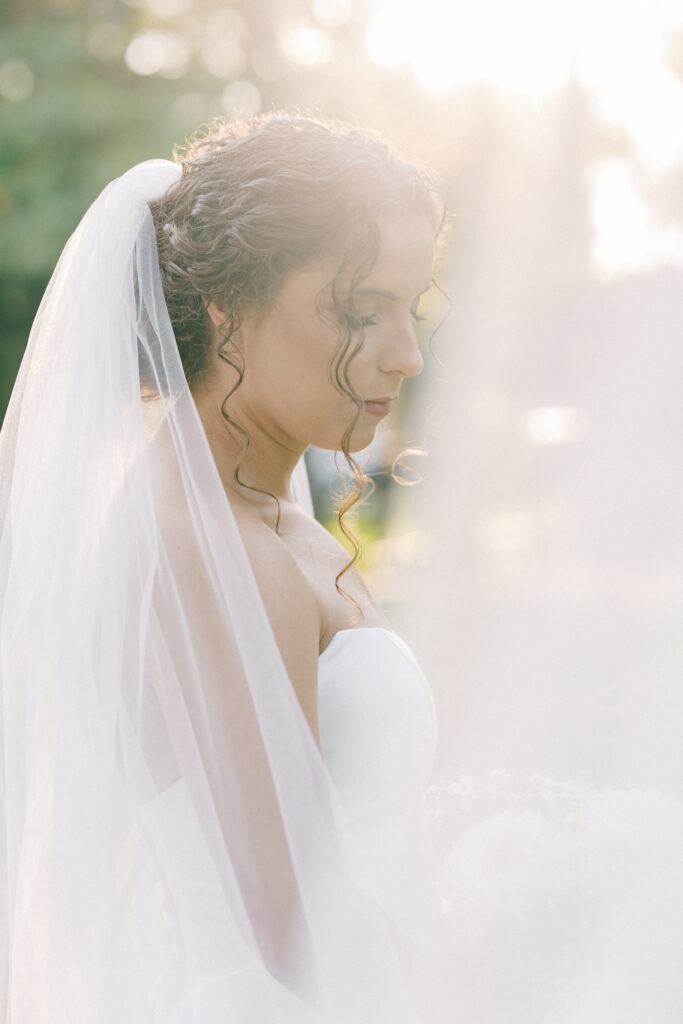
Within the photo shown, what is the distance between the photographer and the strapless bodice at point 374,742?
170 centimetres

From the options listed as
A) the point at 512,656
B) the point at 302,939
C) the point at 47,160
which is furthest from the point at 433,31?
the point at 47,160

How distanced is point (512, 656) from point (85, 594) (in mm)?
1306

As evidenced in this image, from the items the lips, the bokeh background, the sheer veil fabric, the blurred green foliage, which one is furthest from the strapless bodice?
the blurred green foliage

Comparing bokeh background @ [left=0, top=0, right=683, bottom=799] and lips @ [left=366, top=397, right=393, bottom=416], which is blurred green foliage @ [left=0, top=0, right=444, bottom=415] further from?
lips @ [left=366, top=397, right=393, bottom=416]

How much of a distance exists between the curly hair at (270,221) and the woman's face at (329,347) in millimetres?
16

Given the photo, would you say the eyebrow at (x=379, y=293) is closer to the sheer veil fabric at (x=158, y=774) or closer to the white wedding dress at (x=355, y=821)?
the sheer veil fabric at (x=158, y=774)

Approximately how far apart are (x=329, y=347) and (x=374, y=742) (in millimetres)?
714

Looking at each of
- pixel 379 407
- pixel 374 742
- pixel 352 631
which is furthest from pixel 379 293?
pixel 374 742

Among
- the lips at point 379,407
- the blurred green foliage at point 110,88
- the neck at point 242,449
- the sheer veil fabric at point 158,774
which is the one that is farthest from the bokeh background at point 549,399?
the blurred green foliage at point 110,88

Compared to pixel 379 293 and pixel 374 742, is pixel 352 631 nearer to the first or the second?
pixel 374 742

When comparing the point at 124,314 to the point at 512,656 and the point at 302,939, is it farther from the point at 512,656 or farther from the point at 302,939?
the point at 512,656

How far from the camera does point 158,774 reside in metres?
1.50

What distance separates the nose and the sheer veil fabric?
0.35m

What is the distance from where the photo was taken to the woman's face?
1597mm
